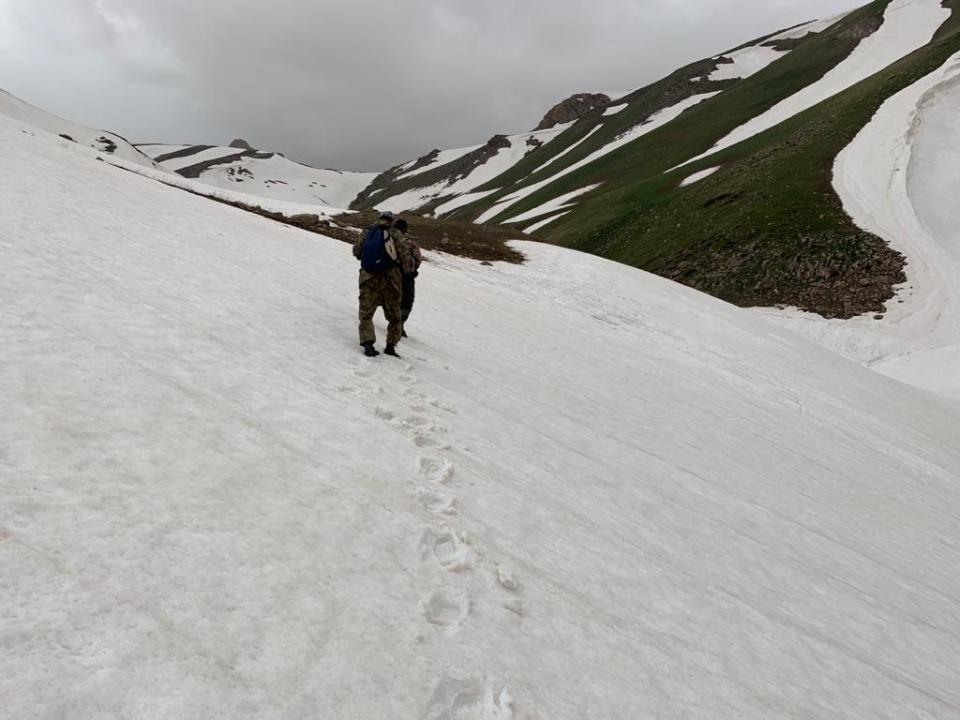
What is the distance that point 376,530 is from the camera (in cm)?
486

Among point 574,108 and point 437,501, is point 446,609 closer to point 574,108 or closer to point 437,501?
point 437,501

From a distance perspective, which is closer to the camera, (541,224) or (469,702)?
(469,702)

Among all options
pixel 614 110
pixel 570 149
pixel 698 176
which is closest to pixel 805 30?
pixel 614 110

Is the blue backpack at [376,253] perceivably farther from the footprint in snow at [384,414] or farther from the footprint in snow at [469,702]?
the footprint in snow at [469,702]

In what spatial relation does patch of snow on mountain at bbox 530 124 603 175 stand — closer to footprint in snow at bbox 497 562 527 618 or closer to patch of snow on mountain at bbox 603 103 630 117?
patch of snow on mountain at bbox 603 103 630 117

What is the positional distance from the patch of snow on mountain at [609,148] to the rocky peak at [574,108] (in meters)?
72.2

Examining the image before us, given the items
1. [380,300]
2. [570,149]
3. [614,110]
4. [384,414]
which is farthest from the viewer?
[614,110]

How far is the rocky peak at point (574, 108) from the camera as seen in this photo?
184275mm

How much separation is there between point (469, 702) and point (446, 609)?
2.56ft

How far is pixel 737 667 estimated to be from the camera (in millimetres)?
5043

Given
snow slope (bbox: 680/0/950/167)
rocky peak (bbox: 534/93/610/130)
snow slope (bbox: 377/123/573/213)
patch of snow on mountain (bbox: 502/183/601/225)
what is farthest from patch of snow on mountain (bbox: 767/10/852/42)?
patch of snow on mountain (bbox: 502/183/601/225)

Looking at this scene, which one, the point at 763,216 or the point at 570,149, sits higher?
the point at 570,149

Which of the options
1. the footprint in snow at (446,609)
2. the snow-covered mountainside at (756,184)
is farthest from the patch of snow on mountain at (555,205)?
the footprint in snow at (446,609)

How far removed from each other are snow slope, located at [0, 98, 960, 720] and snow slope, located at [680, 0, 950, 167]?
69.3 metres
